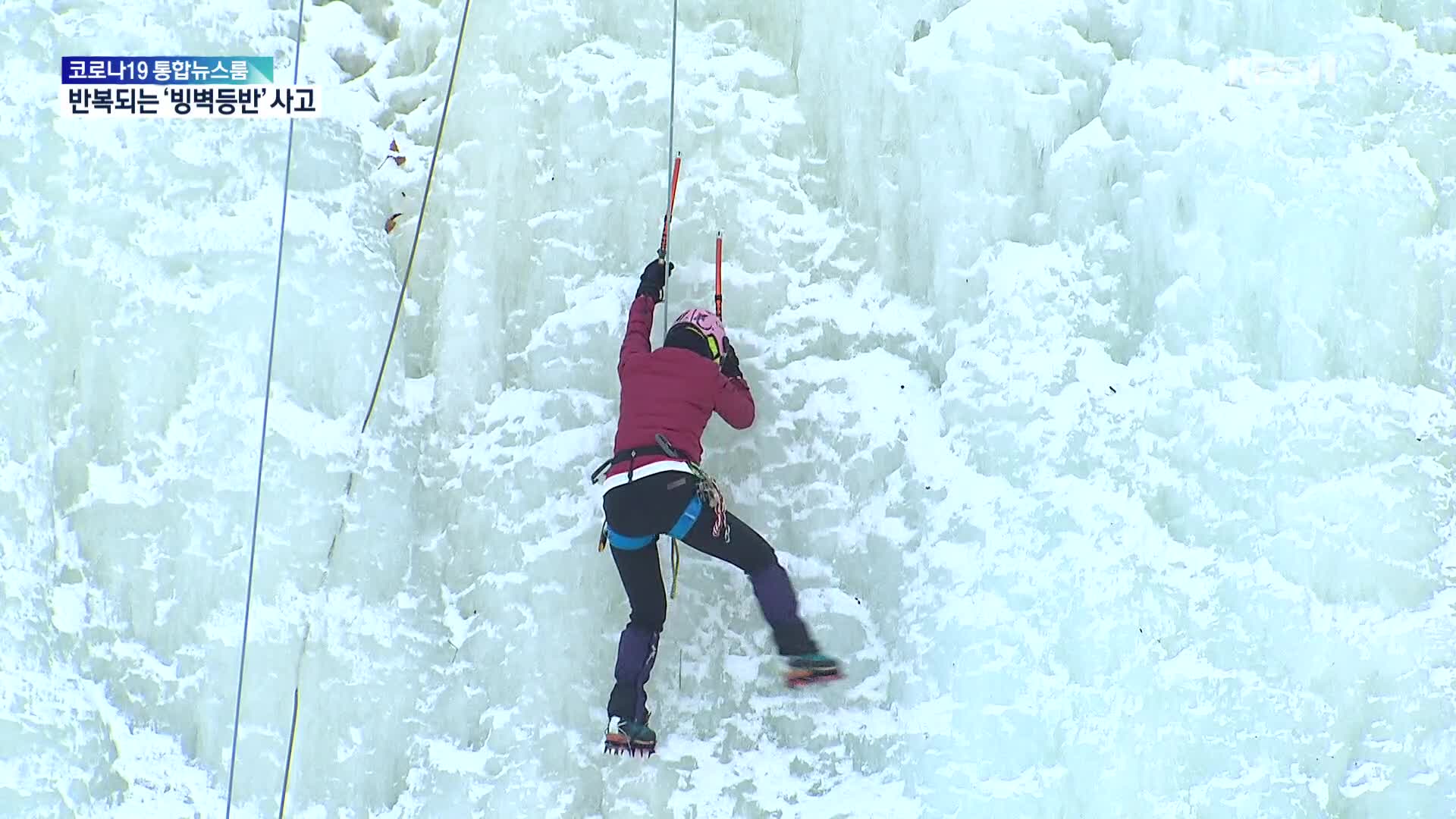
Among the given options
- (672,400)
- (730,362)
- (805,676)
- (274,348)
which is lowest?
(805,676)

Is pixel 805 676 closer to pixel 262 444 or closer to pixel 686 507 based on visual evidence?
pixel 686 507

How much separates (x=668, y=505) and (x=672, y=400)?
0.77 ft

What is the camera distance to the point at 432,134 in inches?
127

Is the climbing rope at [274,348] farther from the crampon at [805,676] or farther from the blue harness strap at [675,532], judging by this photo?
the crampon at [805,676]

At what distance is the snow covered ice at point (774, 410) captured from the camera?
3.00 metres

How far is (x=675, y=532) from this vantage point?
9.15 ft

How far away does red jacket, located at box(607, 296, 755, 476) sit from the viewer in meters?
2.79

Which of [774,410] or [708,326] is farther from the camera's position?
[774,410]

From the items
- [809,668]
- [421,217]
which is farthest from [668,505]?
[421,217]

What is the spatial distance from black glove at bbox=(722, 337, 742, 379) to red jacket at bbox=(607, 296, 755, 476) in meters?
0.06

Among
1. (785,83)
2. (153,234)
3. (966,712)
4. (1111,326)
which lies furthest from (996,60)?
(153,234)

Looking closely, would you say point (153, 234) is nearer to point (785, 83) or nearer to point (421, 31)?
point (421, 31)

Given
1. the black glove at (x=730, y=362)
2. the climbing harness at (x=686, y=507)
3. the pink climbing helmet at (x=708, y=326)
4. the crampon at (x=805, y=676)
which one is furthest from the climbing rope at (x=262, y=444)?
the crampon at (x=805, y=676)
